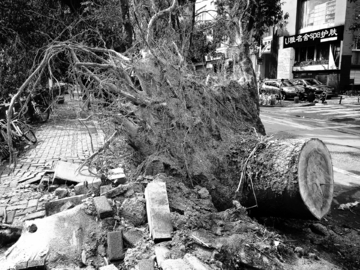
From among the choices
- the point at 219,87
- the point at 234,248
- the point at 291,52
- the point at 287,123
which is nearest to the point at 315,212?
the point at 234,248

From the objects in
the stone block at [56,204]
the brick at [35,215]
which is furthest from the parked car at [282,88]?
the brick at [35,215]

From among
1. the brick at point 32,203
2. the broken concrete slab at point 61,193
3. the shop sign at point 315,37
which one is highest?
the shop sign at point 315,37

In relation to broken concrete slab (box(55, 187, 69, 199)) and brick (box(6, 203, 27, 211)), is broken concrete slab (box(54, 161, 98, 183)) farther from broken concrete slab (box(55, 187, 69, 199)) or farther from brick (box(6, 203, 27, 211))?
brick (box(6, 203, 27, 211))

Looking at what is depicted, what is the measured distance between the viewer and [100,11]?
33.5 feet

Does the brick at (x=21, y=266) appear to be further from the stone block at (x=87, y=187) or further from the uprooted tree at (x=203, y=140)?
the uprooted tree at (x=203, y=140)

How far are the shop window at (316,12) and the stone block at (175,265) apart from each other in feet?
86.0

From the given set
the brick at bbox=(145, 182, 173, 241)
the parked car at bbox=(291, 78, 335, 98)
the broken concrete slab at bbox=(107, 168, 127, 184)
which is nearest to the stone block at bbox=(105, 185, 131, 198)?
the brick at bbox=(145, 182, 173, 241)

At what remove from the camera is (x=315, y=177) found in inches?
145

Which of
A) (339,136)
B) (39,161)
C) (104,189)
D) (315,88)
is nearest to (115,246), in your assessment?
(104,189)

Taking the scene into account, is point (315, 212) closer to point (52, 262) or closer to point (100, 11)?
point (52, 262)

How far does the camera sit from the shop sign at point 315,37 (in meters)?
23.1

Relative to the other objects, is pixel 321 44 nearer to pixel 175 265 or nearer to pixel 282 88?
pixel 282 88

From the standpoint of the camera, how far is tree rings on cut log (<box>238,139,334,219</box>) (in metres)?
3.48

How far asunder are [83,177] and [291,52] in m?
27.6
